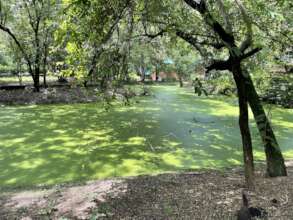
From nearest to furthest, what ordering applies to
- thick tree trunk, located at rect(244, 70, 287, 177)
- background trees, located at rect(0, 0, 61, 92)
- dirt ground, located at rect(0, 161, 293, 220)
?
dirt ground, located at rect(0, 161, 293, 220), thick tree trunk, located at rect(244, 70, 287, 177), background trees, located at rect(0, 0, 61, 92)

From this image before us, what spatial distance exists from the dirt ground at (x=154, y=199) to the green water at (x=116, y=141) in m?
0.82

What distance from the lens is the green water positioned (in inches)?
204

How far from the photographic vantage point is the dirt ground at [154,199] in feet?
10.0

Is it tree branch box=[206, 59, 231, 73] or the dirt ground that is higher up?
tree branch box=[206, 59, 231, 73]

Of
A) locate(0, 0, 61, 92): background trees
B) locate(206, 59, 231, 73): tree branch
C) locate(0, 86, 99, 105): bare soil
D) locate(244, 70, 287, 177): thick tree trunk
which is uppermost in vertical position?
locate(0, 0, 61, 92): background trees

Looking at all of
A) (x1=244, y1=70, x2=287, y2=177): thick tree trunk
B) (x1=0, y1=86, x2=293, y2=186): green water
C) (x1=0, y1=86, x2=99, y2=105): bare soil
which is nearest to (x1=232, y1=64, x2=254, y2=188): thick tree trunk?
(x1=244, y1=70, x2=287, y2=177): thick tree trunk

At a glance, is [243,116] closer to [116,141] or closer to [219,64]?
[219,64]

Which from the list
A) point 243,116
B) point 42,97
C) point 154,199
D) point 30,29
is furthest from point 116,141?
point 30,29

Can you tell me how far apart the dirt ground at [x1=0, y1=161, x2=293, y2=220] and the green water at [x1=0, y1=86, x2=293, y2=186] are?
2.69 ft

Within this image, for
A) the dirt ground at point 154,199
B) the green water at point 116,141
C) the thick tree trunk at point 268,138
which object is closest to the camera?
the dirt ground at point 154,199

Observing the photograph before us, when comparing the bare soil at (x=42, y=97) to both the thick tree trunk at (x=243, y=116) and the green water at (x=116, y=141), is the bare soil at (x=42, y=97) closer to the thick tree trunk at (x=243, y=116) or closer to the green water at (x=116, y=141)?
the green water at (x=116, y=141)

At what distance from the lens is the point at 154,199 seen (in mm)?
3410

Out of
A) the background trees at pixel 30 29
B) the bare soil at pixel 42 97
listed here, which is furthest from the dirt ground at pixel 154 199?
the background trees at pixel 30 29

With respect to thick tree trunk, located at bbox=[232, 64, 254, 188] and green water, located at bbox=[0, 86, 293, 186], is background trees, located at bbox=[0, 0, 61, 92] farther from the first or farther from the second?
thick tree trunk, located at bbox=[232, 64, 254, 188]
